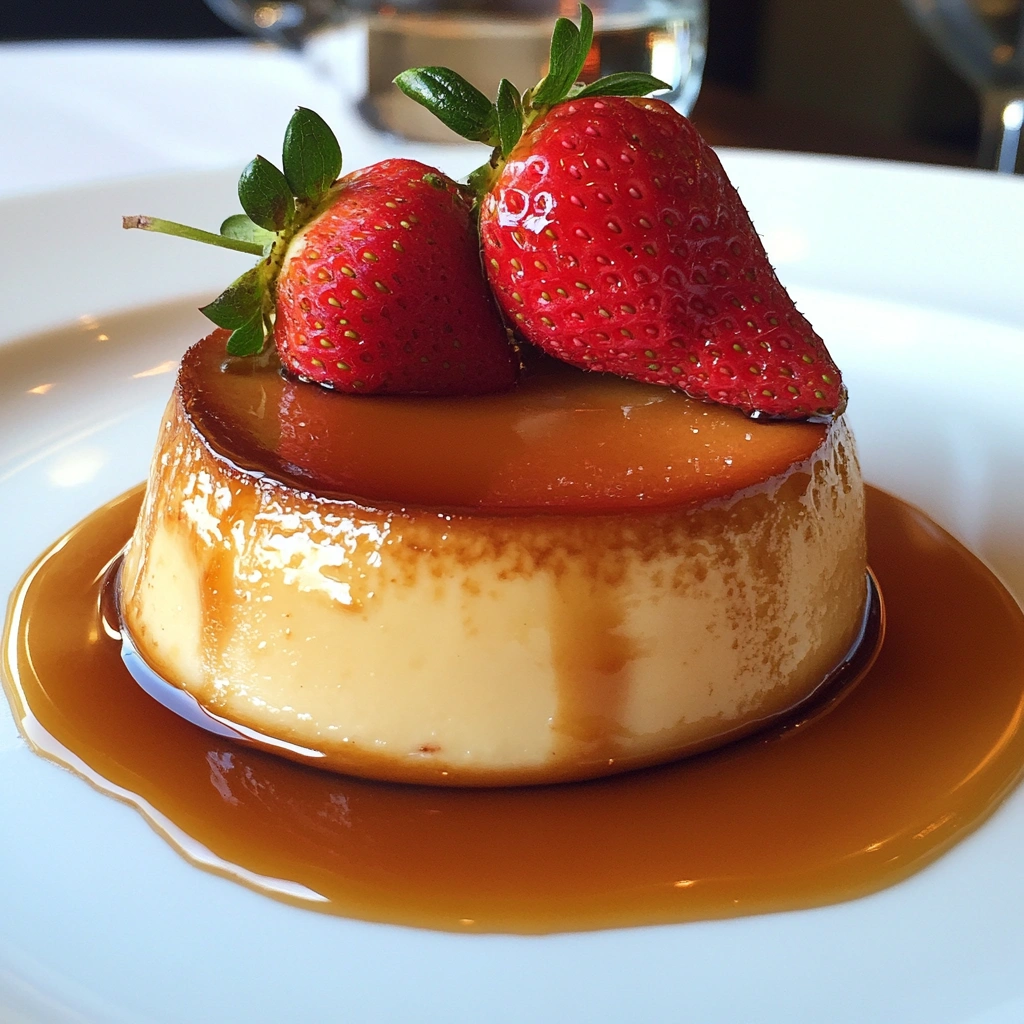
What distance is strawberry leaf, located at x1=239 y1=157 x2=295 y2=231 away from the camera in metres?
1.27

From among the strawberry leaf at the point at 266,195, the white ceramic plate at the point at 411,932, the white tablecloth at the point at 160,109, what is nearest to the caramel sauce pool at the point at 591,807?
the white ceramic plate at the point at 411,932

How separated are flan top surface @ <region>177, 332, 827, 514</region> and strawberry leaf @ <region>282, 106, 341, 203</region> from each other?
219mm

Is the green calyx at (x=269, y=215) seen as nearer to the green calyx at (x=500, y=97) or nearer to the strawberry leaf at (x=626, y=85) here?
the green calyx at (x=500, y=97)

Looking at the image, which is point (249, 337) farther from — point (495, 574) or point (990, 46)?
point (990, 46)

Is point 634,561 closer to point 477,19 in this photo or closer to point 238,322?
point 238,322

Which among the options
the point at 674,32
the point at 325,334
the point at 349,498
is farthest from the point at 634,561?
the point at 674,32

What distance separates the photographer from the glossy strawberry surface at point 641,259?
1.21 metres

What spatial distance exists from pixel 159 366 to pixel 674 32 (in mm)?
1431

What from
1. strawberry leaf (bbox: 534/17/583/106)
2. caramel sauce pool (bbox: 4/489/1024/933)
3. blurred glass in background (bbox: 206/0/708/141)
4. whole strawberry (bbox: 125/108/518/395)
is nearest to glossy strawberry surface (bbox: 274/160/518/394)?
whole strawberry (bbox: 125/108/518/395)

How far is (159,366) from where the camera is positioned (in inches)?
84.7

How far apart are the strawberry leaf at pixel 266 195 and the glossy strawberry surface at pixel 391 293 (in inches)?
1.3

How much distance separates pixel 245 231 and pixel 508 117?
322 millimetres

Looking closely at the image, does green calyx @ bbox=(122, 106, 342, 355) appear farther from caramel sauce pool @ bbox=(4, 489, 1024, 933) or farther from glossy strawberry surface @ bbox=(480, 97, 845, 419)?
caramel sauce pool @ bbox=(4, 489, 1024, 933)

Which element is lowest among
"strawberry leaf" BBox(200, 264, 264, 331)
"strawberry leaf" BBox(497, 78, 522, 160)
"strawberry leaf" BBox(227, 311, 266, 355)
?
"strawberry leaf" BBox(227, 311, 266, 355)
